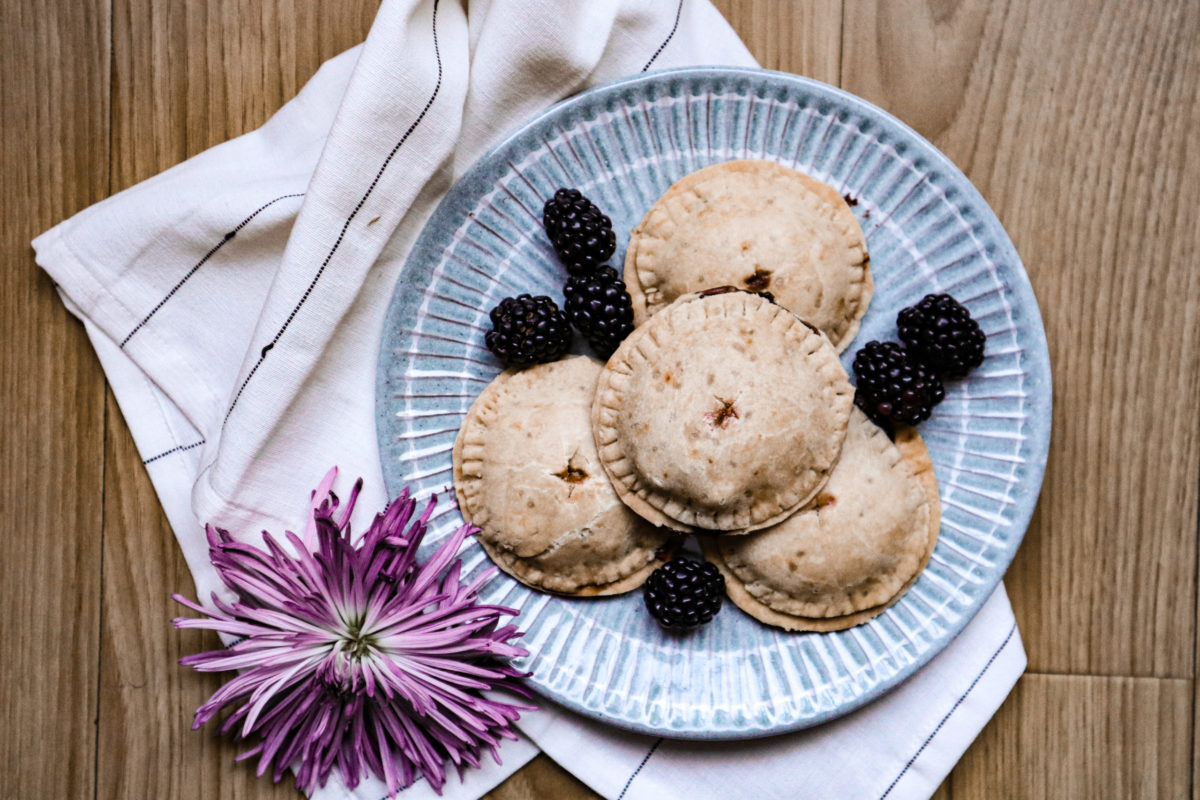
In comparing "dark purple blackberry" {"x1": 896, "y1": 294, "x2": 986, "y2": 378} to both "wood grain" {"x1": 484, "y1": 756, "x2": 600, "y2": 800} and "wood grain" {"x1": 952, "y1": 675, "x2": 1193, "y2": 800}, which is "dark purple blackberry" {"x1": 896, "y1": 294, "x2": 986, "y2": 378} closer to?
"wood grain" {"x1": 952, "y1": 675, "x2": 1193, "y2": 800}

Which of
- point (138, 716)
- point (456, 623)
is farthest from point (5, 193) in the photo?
point (456, 623)

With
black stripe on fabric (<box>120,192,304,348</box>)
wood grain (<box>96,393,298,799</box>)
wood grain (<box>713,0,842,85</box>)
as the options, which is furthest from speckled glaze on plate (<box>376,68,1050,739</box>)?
wood grain (<box>96,393,298,799</box>)

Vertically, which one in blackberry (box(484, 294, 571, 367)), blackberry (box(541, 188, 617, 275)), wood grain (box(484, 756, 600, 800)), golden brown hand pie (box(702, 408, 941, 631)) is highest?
blackberry (box(541, 188, 617, 275))

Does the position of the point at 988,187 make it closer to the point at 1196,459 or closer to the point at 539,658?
the point at 1196,459

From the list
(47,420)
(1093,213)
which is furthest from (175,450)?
(1093,213)

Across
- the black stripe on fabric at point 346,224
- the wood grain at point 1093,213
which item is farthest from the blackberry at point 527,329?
the wood grain at point 1093,213

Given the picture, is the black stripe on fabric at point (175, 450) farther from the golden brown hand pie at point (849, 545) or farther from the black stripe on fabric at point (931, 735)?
the black stripe on fabric at point (931, 735)
